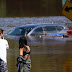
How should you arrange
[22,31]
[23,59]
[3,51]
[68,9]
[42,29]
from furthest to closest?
[22,31], [42,29], [68,9], [3,51], [23,59]

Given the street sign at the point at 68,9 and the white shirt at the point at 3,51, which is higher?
the street sign at the point at 68,9

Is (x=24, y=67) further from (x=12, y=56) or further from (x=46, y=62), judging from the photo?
(x=12, y=56)

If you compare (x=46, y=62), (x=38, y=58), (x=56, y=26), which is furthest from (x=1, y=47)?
(x=56, y=26)

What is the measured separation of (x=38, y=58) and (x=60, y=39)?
12.1m

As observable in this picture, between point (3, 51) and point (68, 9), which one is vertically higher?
A: point (68, 9)

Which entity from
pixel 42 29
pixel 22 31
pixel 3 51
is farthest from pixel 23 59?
pixel 22 31

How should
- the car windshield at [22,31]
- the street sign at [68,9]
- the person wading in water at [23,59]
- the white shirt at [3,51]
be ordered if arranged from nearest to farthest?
the person wading in water at [23,59] → the white shirt at [3,51] → the street sign at [68,9] → the car windshield at [22,31]

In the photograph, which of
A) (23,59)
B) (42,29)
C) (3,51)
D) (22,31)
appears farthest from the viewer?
(22,31)

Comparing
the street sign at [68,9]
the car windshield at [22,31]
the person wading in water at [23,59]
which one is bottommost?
the car windshield at [22,31]

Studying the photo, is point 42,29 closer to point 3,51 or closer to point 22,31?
point 22,31

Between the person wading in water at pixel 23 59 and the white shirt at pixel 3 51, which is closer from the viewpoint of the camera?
the person wading in water at pixel 23 59

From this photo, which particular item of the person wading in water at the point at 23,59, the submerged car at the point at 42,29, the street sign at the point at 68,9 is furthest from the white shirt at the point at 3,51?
the submerged car at the point at 42,29

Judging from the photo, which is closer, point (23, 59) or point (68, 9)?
point (23, 59)

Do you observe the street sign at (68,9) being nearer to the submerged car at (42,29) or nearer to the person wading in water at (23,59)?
the person wading in water at (23,59)
